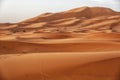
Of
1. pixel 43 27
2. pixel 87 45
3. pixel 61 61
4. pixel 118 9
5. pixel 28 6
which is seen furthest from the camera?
pixel 43 27

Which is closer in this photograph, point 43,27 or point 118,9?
point 118,9

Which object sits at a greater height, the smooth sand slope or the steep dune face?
the smooth sand slope

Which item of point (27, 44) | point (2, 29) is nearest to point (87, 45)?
point (27, 44)

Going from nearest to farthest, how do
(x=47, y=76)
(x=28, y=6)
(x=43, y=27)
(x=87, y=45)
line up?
(x=47, y=76) < (x=87, y=45) < (x=28, y=6) < (x=43, y=27)

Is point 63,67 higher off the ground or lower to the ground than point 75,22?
higher

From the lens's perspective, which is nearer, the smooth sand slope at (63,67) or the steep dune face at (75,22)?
the smooth sand slope at (63,67)

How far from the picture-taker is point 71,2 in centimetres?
438

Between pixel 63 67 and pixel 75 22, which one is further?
pixel 75 22

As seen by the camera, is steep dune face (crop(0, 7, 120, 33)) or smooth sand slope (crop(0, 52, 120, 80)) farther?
steep dune face (crop(0, 7, 120, 33))

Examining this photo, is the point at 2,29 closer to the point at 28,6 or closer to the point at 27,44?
the point at 28,6

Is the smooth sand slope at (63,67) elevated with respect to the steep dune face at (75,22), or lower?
elevated

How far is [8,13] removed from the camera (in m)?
4.16

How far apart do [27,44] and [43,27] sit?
2913 mm

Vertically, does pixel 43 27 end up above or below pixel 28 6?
below
